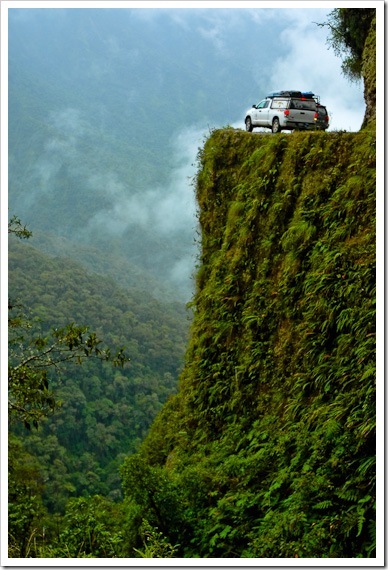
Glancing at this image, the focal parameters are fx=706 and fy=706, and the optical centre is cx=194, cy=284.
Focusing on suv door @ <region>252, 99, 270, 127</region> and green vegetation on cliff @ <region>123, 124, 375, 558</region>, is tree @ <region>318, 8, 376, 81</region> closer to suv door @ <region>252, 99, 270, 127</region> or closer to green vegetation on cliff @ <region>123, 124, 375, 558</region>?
suv door @ <region>252, 99, 270, 127</region>

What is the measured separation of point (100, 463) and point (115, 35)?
156m

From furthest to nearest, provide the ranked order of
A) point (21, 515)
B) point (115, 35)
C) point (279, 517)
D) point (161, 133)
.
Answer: point (115, 35) → point (161, 133) → point (21, 515) → point (279, 517)

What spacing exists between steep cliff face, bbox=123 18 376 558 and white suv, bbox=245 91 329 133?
118 inches

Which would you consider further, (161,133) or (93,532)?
(161,133)

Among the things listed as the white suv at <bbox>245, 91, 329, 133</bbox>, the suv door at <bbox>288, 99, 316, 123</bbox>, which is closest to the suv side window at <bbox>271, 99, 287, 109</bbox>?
the white suv at <bbox>245, 91, 329, 133</bbox>

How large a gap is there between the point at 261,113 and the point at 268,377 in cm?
893

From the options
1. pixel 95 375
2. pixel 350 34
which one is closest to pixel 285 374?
pixel 350 34

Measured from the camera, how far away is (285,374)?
32.7 ft

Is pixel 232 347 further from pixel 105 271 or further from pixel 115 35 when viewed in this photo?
pixel 115 35

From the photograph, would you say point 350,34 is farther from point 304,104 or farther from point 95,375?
point 95,375

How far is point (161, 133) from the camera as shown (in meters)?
142

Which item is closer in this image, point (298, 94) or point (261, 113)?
point (298, 94)

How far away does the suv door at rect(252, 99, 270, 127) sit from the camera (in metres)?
17.3

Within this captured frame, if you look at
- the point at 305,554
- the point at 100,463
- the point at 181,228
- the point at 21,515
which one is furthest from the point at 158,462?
the point at 181,228
